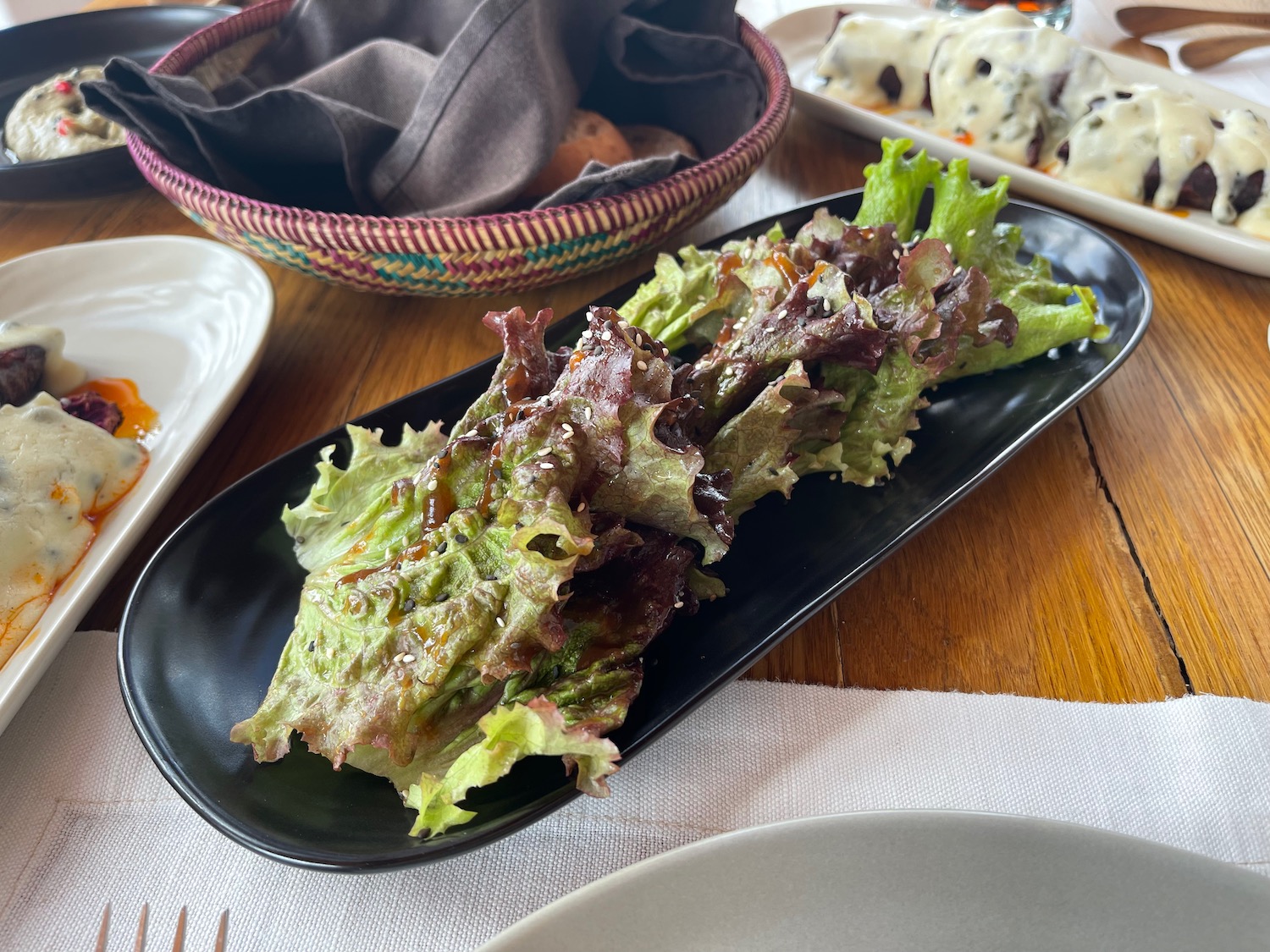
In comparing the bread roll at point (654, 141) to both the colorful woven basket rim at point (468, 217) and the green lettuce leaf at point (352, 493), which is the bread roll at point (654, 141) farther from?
the green lettuce leaf at point (352, 493)

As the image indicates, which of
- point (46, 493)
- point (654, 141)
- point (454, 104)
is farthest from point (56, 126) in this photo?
point (654, 141)

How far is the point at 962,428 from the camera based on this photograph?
1.00 m

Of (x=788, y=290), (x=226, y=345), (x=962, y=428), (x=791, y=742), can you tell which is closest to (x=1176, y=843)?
(x=791, y=742)

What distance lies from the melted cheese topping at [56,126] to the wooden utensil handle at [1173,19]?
229 centimetres

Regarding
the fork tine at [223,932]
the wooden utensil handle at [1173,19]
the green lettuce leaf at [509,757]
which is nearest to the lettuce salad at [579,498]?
the green lettuce leaf at [509,757]

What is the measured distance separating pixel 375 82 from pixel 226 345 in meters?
0.50

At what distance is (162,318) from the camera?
4.19 ft

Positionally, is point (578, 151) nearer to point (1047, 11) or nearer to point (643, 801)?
point (643, 801)

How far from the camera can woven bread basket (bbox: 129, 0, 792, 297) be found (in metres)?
1.08

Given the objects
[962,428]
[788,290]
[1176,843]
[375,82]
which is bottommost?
[1176,843]

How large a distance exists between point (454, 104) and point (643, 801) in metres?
1.00

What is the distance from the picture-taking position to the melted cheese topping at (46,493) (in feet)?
2.84

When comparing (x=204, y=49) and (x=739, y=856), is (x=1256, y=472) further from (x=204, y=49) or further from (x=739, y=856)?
(x=204, y=49)

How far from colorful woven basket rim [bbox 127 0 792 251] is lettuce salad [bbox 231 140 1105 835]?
0.67ft
